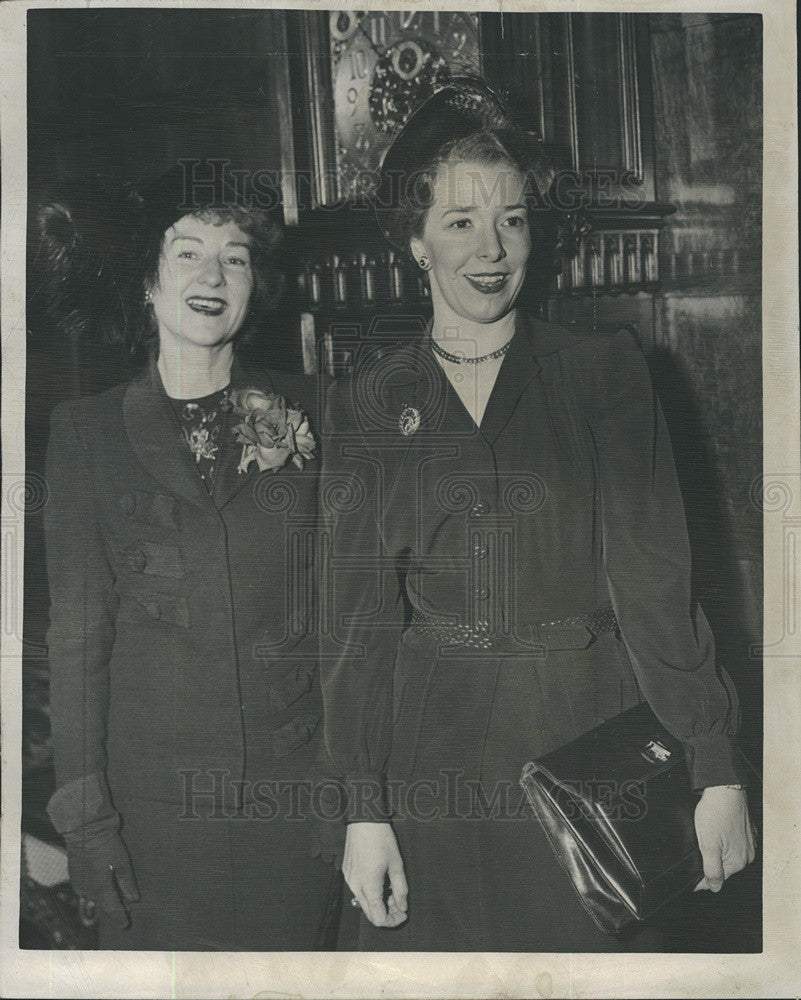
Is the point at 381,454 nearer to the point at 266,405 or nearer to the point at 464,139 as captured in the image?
the point at 266,405

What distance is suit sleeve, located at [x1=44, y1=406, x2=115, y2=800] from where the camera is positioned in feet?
7.20

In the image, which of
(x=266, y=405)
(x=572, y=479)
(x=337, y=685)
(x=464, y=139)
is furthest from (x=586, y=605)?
(x=464, y=139)

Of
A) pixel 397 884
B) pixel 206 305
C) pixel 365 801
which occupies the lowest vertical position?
pixel 397 884

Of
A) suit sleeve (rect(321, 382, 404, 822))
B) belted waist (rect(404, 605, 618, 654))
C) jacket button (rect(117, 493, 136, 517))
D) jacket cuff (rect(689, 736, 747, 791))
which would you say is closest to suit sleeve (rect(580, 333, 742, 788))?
jacket cuff (rect(689, 736, 747, 791))

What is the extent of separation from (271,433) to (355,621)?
0.56m

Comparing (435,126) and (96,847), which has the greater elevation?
(435,126)

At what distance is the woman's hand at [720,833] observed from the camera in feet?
7.22

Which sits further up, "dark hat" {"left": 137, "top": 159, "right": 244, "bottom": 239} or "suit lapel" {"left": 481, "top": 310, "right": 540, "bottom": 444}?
"dark hat" {"left": 137, "top": 159, "right": 244, "bottom": 239}

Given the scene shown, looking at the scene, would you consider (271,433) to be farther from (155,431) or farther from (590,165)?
(590,165)

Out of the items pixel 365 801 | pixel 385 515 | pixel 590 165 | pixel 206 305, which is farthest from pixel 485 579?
pixel 590 165

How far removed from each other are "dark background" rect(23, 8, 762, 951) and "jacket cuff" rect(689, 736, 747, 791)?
83 millimetres

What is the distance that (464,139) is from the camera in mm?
2195

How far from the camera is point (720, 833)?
2.21 meters

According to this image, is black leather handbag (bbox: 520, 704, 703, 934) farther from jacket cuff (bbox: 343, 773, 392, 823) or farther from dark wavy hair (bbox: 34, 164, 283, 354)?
dark wavy hair (bbox: 34, 164, 283, 354)
